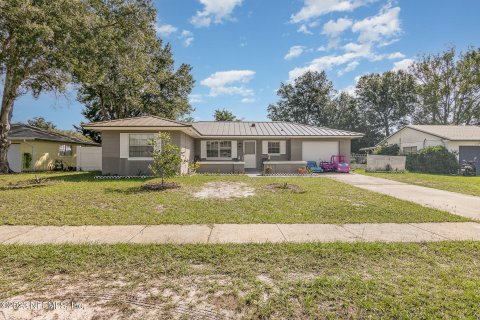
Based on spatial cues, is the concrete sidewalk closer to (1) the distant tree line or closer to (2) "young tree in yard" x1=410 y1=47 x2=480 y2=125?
(1) the distant tree line

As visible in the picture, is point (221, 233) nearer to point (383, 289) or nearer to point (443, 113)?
point (383, 289)

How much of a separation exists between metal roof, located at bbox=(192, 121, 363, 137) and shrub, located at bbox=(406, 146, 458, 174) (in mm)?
6130

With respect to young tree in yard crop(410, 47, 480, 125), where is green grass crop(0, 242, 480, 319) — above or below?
below

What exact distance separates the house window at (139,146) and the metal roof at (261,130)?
4.42 meters

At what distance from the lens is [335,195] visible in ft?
30.8

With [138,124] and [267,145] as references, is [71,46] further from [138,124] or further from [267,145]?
[267,145]

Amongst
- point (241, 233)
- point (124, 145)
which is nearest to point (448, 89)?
point (124, 145)

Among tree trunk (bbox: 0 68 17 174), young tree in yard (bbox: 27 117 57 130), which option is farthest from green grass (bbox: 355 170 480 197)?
young tree in yard (bbox: 27 117 57 130)

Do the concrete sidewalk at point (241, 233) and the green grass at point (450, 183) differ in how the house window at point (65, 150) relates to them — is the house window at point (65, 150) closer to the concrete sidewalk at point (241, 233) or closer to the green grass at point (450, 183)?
the concrete sidewalk at point (241, 233)

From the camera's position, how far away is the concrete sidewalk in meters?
4.86

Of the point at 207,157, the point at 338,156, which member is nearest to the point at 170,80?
the point at 207,157

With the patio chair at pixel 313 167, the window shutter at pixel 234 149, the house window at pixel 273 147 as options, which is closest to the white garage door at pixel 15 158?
the window shutter at pixel 234 149

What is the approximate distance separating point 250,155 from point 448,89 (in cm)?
3737

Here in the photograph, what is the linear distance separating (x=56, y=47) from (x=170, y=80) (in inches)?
548
